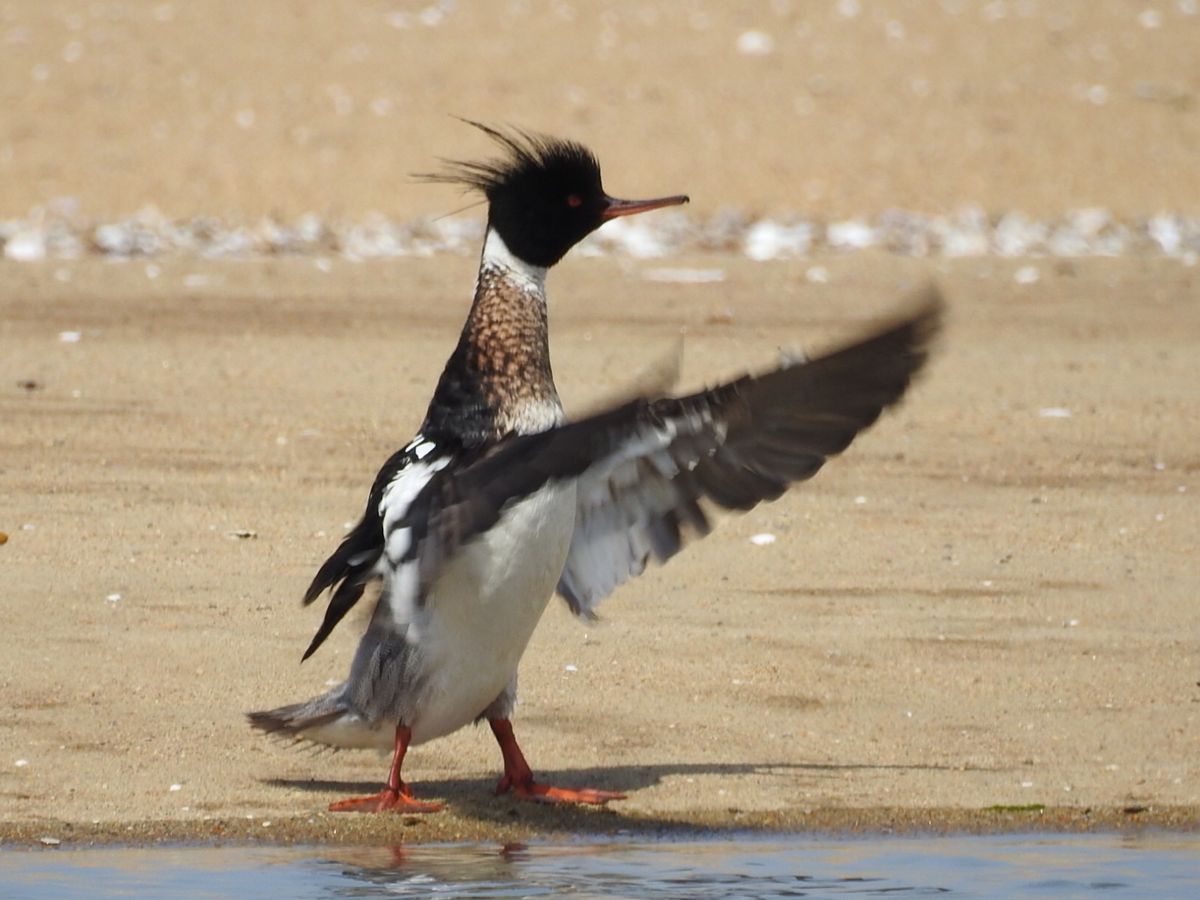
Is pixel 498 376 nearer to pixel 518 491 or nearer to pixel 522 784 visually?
pixel 518 491

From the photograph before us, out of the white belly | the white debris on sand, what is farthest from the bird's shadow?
the white debris on sand

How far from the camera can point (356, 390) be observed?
11.9m

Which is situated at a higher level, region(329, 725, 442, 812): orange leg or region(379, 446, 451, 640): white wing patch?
region(379, 446, 451, 640): white wing patch

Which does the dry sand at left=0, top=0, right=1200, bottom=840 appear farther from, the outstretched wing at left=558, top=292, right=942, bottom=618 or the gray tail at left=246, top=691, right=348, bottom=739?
the outstretched wing at left=558, top=292, right=942, bottom=618

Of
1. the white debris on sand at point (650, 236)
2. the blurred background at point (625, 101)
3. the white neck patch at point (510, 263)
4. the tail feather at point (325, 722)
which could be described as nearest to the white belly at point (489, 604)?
the tail feather at point (325, 722)

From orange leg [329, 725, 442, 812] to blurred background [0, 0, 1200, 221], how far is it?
12.7 metres

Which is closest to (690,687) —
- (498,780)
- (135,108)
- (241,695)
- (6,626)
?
(498,780)

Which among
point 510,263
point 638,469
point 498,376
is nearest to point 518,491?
point 638,469

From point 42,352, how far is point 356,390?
1.89 metres

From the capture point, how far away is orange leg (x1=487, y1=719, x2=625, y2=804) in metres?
6.41

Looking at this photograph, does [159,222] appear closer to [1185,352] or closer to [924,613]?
[1185,352]

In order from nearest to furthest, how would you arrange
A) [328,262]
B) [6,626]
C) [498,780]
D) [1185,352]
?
[498,780]
[6,626]
[1185,352]
[328,262]

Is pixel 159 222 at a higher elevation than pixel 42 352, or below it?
higher

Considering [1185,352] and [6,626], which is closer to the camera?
[6,626]
